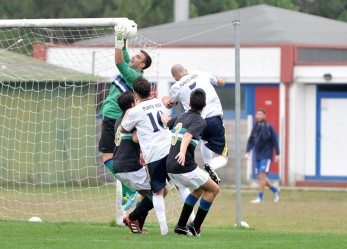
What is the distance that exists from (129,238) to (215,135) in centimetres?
224

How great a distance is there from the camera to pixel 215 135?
50.4 feet

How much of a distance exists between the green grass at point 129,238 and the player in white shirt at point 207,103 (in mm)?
1082

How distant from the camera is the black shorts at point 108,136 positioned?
51.5 ft

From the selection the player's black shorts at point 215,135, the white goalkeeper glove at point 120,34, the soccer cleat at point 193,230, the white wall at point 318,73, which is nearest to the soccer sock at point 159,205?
the soccer cleat at point 193,230

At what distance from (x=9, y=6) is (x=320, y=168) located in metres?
20.0

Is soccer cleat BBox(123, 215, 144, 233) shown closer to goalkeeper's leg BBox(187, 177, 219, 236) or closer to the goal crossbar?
goalkeeper's leg BBox(187, 177, 219, 236)

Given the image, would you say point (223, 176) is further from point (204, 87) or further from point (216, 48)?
point (204, 87)

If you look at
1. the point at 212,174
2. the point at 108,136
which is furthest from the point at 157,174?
the point at 108,136

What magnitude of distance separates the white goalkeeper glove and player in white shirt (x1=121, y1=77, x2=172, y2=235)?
42.6 inches

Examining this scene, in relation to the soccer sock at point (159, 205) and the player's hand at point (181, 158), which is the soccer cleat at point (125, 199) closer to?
the soccer sock at point (159, 205)

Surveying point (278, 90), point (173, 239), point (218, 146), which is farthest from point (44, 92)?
point (173, 239)

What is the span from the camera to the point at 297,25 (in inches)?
1357

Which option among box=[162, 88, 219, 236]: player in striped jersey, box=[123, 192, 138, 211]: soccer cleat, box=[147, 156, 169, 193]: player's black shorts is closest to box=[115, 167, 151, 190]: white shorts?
box=[147, 156, 169, 193]: player's black shorts

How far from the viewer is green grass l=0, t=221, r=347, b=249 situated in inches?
514
